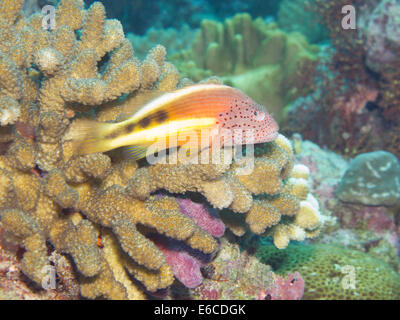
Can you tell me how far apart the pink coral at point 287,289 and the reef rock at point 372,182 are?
2.68 m

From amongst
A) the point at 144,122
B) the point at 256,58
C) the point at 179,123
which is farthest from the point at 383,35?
the point at 144,122

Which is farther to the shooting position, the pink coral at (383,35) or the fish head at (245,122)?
the pink coral at (383,35)

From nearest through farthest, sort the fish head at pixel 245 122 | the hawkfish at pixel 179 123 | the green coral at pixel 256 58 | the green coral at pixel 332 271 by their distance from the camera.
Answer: the hawkfish at pixel 179 123 → the fish head at pixel 245 122 → the green coral at pixel 332 271 → the green coral at pixel 256 58

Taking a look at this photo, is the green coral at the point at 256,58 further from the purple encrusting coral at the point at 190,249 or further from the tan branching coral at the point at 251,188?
the purple encrusting coral at the point at 190,249

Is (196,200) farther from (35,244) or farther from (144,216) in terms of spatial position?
(35,244)

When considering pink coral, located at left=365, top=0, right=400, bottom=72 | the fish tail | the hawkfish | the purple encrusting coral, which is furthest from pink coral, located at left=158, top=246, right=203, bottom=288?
pink coral, located at left=365, top=0, right=400, bottom=72

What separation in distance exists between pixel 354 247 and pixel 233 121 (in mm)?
4094

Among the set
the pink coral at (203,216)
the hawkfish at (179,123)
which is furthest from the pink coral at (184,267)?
the hawkfish at (179,123)

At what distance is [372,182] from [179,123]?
460 centimetres

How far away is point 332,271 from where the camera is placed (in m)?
4.02

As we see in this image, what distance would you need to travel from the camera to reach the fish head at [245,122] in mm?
2611

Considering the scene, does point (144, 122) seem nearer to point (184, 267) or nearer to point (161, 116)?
point (161, 116)

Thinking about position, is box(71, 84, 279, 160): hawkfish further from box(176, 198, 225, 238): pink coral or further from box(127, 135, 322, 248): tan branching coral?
box(176, 198, 225, 238): pink coral
